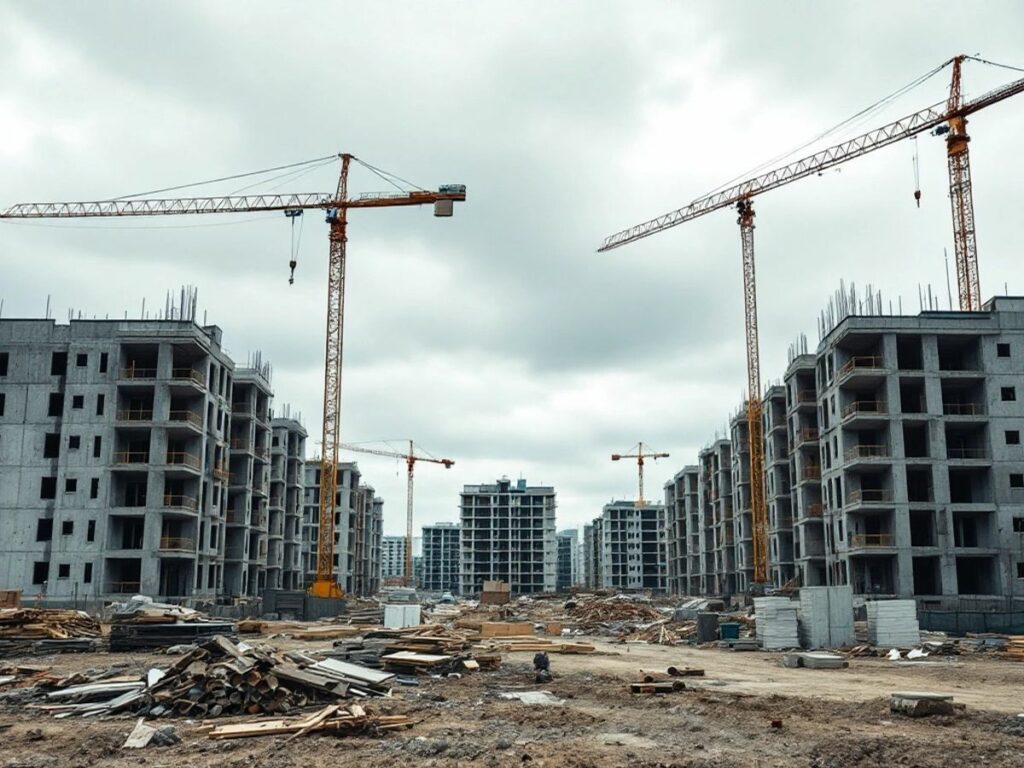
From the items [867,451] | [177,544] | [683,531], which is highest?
[867,451]

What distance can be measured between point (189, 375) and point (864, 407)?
39985 millimetres

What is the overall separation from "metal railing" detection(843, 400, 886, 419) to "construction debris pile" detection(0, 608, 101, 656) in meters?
39.6

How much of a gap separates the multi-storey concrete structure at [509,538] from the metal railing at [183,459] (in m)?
81.2

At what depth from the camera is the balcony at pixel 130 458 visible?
48.6m

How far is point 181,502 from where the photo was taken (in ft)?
167

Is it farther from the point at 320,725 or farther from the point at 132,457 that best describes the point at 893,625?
the point at 132,457

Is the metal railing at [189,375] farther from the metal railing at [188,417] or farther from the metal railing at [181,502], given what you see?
the metal railing at [181,502]

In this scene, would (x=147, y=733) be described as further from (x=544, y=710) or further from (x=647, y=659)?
(x=647, y=659)

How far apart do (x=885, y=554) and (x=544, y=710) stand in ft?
125

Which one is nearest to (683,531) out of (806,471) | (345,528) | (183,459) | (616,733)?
(345,528)

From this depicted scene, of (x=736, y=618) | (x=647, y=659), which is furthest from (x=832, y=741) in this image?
(x=736, y=618)

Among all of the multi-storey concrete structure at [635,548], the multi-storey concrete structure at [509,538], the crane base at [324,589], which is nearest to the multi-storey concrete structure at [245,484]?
the crane base at [324,589]

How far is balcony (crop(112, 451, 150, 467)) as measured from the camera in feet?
160

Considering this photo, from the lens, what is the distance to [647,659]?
28.2 metres
